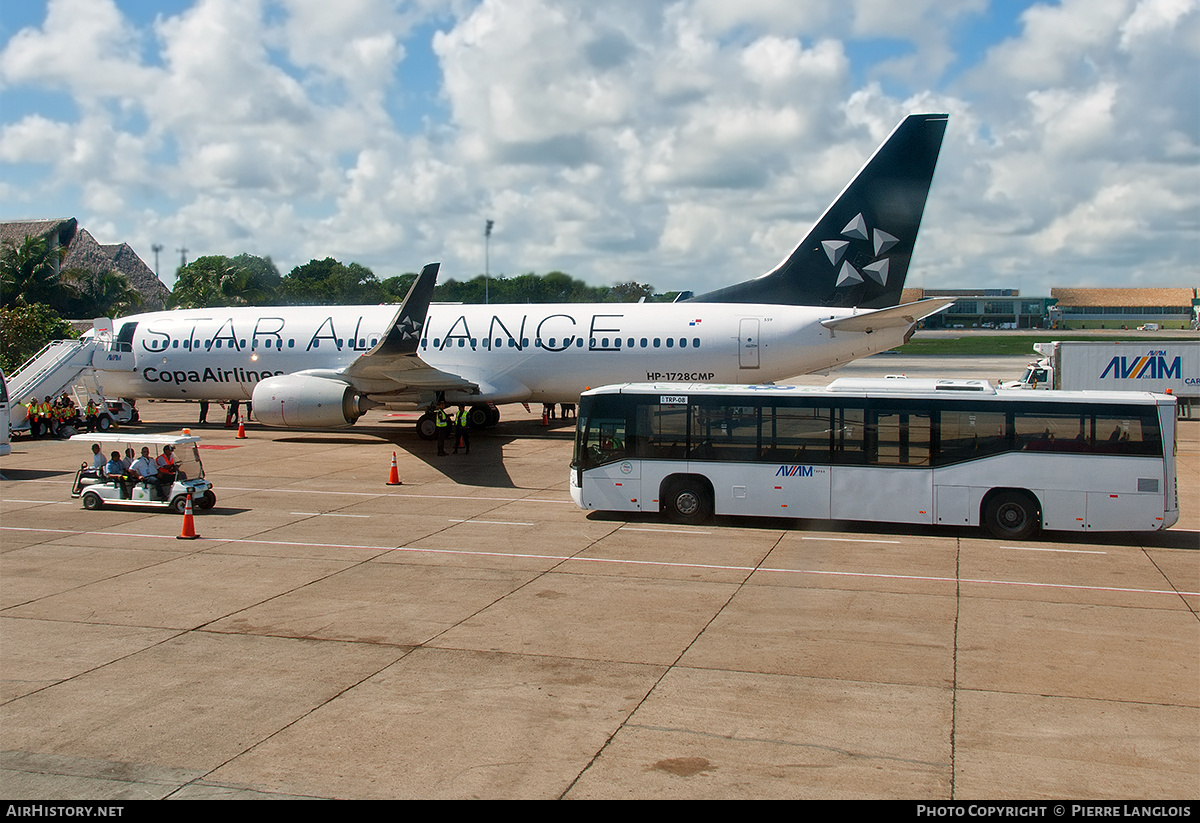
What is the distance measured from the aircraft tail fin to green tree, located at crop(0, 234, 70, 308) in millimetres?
47798

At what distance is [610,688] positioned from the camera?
31.6 feet

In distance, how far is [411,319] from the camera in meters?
25.0

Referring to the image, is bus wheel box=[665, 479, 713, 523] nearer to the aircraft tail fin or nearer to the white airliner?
the white airliner

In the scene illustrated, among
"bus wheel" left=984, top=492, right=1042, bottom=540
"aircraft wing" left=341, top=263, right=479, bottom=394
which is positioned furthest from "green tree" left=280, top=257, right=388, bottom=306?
"bus wheel" left=984, top=492, right=1042, bottom=540

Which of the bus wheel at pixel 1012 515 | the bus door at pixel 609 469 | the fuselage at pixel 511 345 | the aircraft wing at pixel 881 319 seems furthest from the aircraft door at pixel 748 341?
the bus wheel at pixel 1012 515

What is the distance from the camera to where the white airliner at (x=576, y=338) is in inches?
1128

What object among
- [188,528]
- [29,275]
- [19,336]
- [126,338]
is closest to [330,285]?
[29,275]

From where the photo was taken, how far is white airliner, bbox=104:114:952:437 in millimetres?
28641

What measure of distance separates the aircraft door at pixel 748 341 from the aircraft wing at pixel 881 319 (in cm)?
215

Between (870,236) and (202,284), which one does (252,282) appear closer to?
(202,284)

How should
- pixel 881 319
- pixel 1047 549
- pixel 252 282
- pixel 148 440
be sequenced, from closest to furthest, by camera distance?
pixel 1047 549
pixel 148 440
pixel 881 319
pixel 252 282

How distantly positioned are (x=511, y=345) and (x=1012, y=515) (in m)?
18.9

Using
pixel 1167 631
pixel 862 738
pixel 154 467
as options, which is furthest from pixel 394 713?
pixel 154 467
